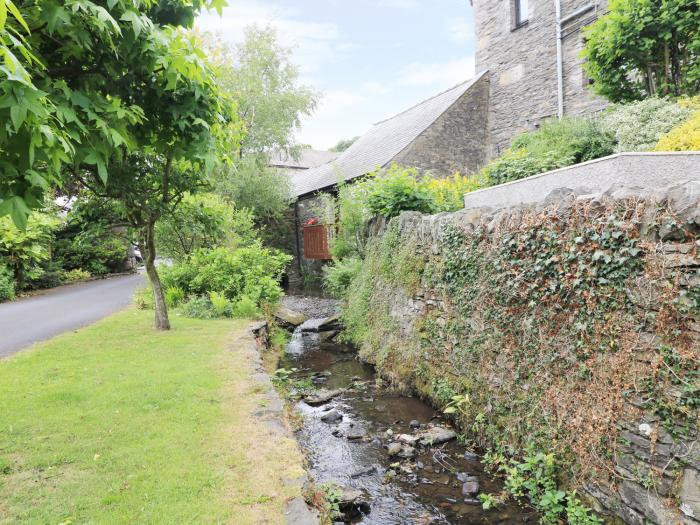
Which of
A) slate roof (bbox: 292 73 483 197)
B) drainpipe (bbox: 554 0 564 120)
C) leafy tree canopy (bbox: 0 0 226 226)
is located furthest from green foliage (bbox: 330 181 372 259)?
leafy tree canopy (bbox: 0 0 226 226)

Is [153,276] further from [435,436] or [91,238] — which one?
[435,436]

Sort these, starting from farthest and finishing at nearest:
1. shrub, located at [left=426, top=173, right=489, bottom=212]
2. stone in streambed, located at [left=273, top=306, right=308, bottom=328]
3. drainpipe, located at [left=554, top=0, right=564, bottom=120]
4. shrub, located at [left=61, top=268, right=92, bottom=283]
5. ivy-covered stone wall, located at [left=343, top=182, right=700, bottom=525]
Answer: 1. shrub, located at [left=61, top=268, right=92, bottom=283]
2. drainpipe, located at [left=554, top=0, right=564, bottom=120]
3. stone in streambed, located at [left=273, top=306, right=308, bottom=328]
4. shrub, located at [left=426, top=173, right=489, bottom=212]
5. ivy-covered stone wall, located at [left=343, top=182, right=700, bottom=525]

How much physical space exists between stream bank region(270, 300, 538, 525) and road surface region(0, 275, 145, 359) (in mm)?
4993

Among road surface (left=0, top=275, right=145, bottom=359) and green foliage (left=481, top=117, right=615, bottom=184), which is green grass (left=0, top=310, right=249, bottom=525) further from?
green foliage (left=481, top=117, right=615, bottom=184)

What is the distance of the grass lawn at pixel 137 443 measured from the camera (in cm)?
303

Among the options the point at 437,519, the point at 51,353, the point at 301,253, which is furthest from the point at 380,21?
the point at 437,519

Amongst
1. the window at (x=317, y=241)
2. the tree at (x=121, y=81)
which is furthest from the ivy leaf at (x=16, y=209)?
the window at (x=317, y=241)

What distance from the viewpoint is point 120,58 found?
3.31m

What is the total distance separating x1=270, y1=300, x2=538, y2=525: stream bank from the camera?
411cm

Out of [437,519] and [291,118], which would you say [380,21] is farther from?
[437,519]

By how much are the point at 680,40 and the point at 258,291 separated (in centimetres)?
996

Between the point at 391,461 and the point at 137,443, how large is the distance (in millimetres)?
2775

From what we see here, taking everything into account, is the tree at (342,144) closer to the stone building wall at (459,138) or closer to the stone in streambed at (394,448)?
the stone building wall at (459,138)

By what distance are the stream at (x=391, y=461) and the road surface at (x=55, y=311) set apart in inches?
213
